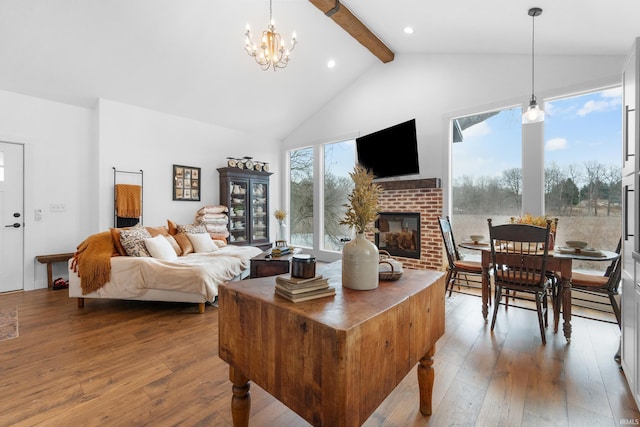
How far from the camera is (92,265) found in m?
3.18

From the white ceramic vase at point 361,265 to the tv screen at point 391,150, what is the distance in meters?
3.16

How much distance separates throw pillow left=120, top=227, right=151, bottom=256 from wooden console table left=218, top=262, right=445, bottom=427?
259 centimetres

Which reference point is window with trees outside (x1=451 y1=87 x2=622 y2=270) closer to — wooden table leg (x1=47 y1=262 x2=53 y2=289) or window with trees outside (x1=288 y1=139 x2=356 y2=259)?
window with trees outside (x1=288 y1=139 x2=356 y2=259)

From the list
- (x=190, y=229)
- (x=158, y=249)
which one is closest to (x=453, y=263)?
(x=158, y=249)

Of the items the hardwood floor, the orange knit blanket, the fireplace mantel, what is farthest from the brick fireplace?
the orange knit blanket

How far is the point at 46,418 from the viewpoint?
162cm

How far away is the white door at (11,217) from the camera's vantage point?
3.96 metres

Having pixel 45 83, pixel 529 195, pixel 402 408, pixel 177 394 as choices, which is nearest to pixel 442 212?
pixel 529 195

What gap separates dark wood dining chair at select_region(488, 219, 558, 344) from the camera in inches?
99.7

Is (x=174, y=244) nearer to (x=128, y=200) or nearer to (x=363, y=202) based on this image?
(x=128, y=200)

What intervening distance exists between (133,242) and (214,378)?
2178 mm

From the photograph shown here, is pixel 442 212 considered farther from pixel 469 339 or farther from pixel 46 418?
pixel 46 418

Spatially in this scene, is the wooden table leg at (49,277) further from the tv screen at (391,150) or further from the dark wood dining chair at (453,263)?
the dark wood dining chair at (453,263)

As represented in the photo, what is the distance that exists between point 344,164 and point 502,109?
2.81 m
